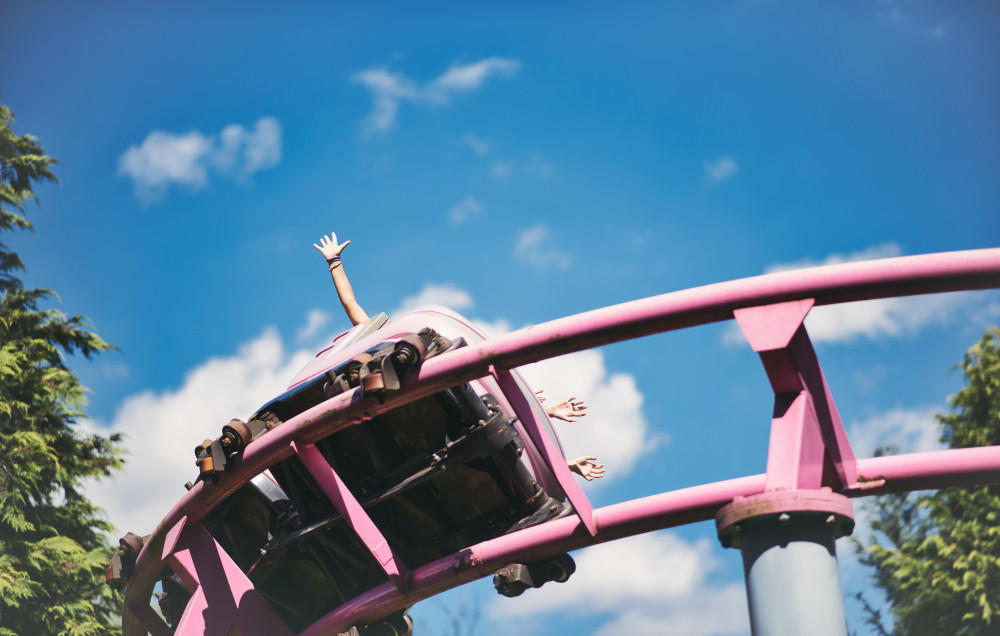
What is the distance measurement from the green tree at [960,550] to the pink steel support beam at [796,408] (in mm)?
9949

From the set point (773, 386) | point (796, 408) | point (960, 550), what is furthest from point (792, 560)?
point (960, 550)

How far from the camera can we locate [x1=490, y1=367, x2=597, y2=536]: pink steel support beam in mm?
6262

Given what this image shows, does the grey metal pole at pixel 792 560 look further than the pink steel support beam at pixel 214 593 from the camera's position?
No

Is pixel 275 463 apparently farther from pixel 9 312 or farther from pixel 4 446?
pixel 9 312

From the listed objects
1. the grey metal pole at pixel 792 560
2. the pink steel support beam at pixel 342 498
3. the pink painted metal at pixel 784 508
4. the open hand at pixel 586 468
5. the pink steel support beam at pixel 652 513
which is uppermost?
the open hand at pixel 586 468

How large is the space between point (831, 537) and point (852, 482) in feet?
1.64

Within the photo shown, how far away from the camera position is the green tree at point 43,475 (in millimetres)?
12812

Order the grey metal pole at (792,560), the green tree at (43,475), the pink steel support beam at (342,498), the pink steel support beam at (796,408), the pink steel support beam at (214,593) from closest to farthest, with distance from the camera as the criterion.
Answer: the grey metal pole at (792,560)
the pink steel support beam at (796,408)
the pink steel support beam at (342,498)
the pink steel support beam at (214,593)
the green tree at (43,475)

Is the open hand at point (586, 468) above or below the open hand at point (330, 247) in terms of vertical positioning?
below

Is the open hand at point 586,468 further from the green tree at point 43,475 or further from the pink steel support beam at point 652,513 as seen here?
the green tree at point 43,475

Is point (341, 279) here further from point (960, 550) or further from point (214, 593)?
point (960, 550)

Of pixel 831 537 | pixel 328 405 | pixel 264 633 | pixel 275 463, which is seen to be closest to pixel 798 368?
pixel 831 537

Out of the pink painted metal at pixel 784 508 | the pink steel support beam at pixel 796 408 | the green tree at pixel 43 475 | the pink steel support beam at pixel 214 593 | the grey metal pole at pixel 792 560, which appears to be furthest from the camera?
the green tree at pixel 43 475

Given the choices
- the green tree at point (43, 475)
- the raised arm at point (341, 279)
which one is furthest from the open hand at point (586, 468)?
the green tree at point (43, 475)
